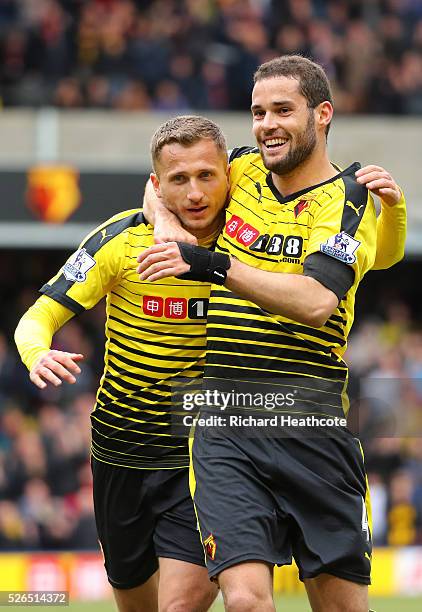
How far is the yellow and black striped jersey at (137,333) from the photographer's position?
582 centimetres

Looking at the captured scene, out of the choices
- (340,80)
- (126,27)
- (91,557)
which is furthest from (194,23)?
(91,557)

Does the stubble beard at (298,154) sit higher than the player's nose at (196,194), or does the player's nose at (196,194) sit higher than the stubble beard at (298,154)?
the stubble beard at (298,154)

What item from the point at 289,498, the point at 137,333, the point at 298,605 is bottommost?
the point at 298,605

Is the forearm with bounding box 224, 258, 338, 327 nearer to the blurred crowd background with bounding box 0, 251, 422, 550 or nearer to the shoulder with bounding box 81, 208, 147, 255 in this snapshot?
the shoulder with bounding box 81, 208, 147, 255

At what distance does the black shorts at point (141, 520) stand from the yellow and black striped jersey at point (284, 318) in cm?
78

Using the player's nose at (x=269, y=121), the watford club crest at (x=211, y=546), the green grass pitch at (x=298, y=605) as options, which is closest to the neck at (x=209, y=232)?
the player's nose at (x=269, y=121)

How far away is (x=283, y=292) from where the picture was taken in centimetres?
502

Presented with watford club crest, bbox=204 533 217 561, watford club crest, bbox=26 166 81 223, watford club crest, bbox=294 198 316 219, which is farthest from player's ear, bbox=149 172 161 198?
watford club crest, bbox=26 166 81 223

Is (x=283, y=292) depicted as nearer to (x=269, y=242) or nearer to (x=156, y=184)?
(x=269, y=242)

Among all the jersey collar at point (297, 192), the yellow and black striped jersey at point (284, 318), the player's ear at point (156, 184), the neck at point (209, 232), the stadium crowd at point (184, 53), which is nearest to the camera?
the yellow and black striped jersey at point (284, 318)

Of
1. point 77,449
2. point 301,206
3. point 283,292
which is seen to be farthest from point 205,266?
point 77,449

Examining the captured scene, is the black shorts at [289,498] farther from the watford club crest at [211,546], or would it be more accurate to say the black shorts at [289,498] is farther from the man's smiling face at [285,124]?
the man's smiling face at [285,124]

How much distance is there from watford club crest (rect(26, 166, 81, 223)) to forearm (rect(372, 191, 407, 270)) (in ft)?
27.6

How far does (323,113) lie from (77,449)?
25.7 feet
